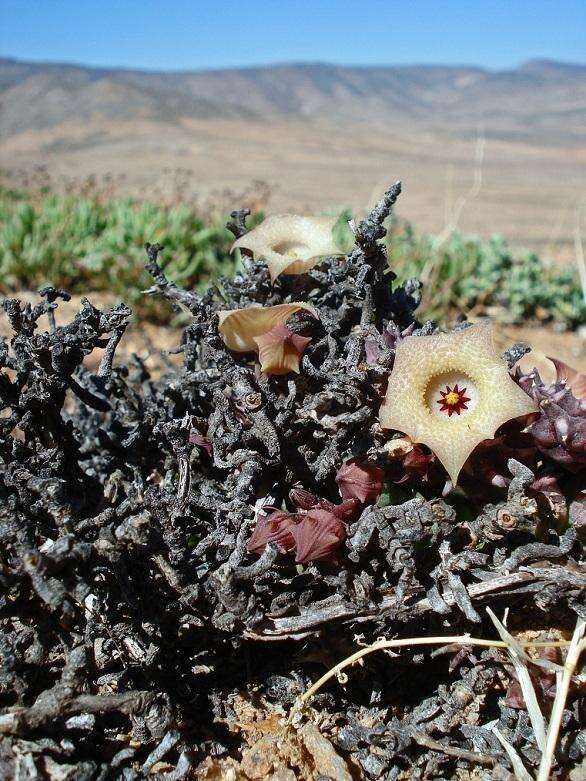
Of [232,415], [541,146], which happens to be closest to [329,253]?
[232,415]

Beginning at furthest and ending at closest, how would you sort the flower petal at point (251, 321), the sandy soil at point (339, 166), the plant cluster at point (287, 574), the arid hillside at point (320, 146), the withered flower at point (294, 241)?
the arid hillside at point (320, 146) → the sandy soil at point (339, 166) → the withered flower at point (294, 241) → the flower petal at point (251, 321) → the plant cluster at point (287, 574)

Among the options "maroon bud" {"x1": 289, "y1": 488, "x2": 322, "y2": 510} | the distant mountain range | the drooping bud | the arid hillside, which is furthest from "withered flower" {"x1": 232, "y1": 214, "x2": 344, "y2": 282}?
the distant mountain range

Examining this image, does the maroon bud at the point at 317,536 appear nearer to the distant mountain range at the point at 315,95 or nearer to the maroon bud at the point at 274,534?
→ the maroon bud at the point at 274,534

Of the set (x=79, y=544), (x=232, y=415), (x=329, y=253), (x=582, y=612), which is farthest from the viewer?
(x=329, y=253)

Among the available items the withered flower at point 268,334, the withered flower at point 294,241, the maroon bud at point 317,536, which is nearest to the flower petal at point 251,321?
the withered flower at point 268,334

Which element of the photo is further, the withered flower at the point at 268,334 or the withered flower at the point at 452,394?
the withered flower at the point at 268,334

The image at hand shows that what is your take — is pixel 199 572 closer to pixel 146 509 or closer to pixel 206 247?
pixel 146 509
